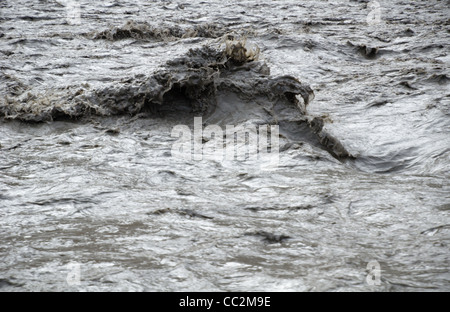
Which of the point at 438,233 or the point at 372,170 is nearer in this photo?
the point at 438,233

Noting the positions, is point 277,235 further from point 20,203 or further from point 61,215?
point 20,203

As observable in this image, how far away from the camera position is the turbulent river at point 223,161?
3232 millimetres

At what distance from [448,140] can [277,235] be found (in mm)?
2616

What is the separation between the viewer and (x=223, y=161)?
5.27m

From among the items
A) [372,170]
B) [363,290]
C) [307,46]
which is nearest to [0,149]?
[372,170]

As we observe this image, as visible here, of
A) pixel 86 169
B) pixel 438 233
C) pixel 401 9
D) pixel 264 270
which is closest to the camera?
pixel 264 270

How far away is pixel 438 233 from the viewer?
3545 mm

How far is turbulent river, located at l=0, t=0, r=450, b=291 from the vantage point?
323 cm

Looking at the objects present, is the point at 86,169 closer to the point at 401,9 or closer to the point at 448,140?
the point at 448,140

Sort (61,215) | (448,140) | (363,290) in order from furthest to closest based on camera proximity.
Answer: (448,140) < (61,215) < (363,290)

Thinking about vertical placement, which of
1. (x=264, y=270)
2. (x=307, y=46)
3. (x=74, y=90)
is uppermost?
(x=307, y=46)
